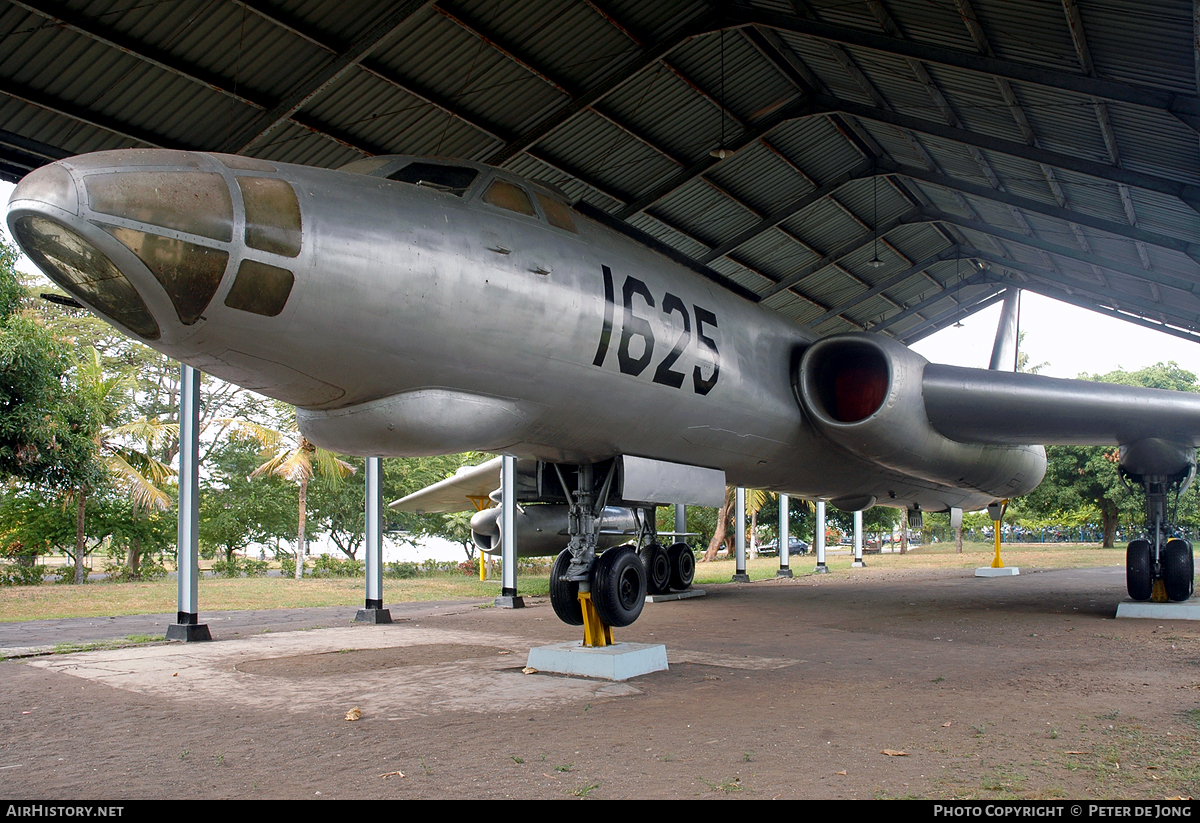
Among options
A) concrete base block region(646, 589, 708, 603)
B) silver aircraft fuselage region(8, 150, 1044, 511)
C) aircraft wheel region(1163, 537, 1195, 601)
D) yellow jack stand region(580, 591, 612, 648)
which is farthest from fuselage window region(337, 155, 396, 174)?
aircraft wheel region(1163, 537, 1195, 601)

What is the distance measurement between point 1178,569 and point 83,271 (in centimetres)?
1249

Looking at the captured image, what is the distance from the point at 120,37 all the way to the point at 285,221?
22.5 ft

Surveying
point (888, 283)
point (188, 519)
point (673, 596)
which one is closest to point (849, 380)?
point (673, 596)

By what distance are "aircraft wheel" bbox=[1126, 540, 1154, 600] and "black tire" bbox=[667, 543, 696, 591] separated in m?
6.73

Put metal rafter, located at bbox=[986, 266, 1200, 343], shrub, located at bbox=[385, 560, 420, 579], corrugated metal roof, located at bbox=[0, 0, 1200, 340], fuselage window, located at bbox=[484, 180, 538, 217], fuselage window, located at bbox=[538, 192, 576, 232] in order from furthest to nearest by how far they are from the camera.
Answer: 1. shrub, located at bbox=[385, 560, 420, 579]
2. metal rafter, located at bbox=[986, 266, 1200, 343]
3. corrugated metal roof, located at bbox=[0, 0, 1200, 340]
4. fuselage window, located at bbox=[538, 192, 576, 232]
5. fuselage window, located at bbox=[484, 180, 538, 217]

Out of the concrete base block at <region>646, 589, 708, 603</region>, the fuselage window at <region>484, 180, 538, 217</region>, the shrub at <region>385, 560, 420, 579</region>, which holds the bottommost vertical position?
the shrub at <region>385, 560, 420, 579</region>

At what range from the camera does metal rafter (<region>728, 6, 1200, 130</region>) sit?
8789mm

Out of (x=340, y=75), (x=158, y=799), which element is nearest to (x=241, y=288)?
(x=158, y=799)

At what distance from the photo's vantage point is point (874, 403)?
8.47m

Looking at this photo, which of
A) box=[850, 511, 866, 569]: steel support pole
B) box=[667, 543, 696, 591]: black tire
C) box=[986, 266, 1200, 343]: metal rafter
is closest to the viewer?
box=[667, 543, 696, 591]: black tire

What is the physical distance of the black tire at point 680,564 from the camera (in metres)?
14.6

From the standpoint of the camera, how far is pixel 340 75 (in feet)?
32.4

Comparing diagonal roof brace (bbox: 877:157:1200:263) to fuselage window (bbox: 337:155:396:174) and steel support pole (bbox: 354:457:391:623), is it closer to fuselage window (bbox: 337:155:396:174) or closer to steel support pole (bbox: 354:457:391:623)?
steel support pole (bbox: 354:457:391:623)
